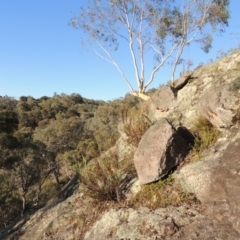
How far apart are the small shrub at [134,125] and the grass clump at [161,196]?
5.03 feet

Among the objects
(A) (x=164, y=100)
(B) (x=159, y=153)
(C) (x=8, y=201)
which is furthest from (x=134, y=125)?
(C) (x=8, y=201)

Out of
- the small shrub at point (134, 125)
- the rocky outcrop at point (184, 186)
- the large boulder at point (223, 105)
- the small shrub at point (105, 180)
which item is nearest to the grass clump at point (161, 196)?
the rocky outcrop at point (184, 186)

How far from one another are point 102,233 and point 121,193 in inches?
34.5

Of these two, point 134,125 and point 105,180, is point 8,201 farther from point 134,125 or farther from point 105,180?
point 105,180

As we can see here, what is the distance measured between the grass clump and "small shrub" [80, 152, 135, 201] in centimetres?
43

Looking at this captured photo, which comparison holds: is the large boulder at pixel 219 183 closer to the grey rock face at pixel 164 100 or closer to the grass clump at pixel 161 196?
the grass clump at pixel 161 196

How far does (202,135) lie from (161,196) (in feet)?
5.15

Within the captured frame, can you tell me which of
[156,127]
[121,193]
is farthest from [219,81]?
[121,193]

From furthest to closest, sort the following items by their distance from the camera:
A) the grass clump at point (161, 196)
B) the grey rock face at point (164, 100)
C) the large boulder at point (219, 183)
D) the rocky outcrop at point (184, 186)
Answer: the grey rock face at point (164, 100) < the grass clump at point (161, 196) < the rocky outcrop at point (184, 186) < the large boulder at point (219, 183)

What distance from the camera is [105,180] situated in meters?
5.40

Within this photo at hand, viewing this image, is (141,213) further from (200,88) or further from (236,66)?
(236,66)

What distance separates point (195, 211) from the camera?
4.17 metres

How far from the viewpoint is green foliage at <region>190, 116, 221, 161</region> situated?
5238mm

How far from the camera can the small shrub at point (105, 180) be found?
5.31 m
